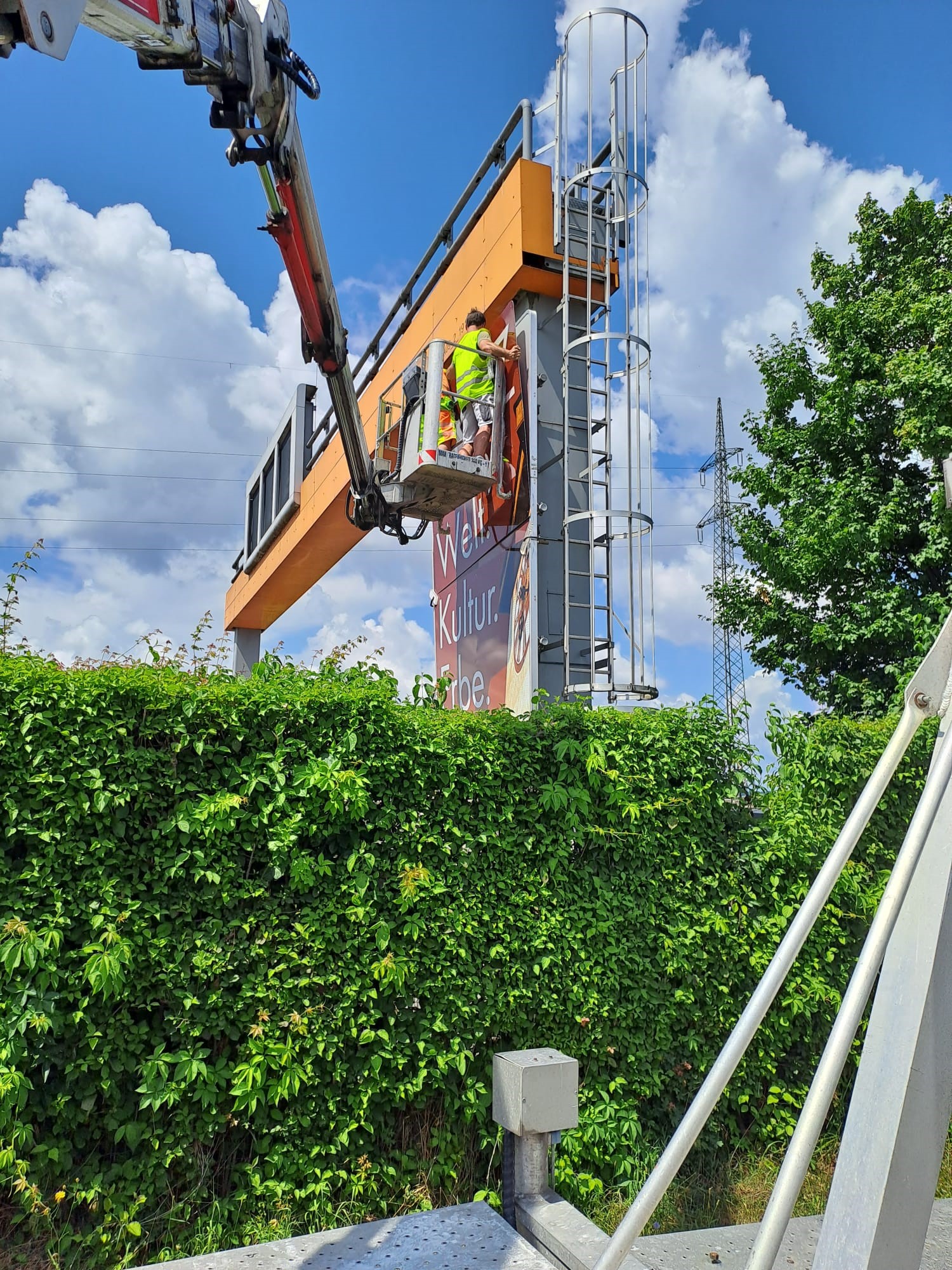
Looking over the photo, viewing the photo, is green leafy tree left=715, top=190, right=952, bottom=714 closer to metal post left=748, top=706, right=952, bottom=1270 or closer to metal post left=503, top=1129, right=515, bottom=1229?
metal post left=503, top=1129, right=515, bottom=1229

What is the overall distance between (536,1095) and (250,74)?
6.19m

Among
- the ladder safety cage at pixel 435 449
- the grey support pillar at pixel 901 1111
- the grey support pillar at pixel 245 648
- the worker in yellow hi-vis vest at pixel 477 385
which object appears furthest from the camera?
the grey support pillar at pixel 245 648

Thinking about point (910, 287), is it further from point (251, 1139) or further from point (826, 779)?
point (251, 1139)

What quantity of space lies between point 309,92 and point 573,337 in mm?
2873

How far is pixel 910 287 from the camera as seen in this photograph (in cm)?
1255

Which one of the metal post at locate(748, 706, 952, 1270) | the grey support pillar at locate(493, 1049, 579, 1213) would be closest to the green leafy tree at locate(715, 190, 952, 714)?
the grey support pillar at locate(493, 1049, 579, 1213)

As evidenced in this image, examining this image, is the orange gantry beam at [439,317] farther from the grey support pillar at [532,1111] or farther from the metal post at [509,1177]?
the metal post at [509,1177]

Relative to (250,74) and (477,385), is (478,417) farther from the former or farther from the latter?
(250,74)

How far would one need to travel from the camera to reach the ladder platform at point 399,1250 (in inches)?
133

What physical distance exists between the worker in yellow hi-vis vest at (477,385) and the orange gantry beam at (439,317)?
1.87ft

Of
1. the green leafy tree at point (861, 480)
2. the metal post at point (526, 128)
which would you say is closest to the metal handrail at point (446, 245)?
the metal post at point (526, 128)

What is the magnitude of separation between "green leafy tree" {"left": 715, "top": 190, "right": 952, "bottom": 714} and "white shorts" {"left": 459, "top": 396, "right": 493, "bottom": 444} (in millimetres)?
5707

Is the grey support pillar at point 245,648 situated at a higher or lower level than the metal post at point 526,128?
lower

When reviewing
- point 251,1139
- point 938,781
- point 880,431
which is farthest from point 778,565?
point 938,781
